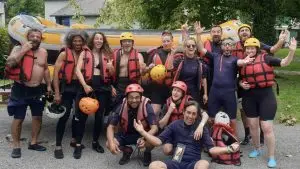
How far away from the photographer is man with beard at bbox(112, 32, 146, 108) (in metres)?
6.17

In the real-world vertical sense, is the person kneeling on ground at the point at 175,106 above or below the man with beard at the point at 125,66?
below

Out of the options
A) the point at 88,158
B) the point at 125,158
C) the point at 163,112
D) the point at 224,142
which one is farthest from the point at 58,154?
the point at 224,142

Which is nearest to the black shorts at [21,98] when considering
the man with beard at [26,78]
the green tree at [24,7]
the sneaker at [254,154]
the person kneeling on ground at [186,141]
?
the man with beard at [26,78]

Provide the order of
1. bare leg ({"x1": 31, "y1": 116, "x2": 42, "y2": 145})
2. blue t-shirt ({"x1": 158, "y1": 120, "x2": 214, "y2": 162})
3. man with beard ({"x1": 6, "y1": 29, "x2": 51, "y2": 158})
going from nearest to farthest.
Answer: blue t-shirt ({"x1": 158, "y1": 120, "x2": 214, "y2": 162}) < man with beard ({"x1": 6, "y1": 29, "x2": 51, "y2": 158}) < bare leg ({"x1": 31, "y1": 116, "x2": 42, "y2": 145})

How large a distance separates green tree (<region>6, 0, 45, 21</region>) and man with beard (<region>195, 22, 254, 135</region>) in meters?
62.5

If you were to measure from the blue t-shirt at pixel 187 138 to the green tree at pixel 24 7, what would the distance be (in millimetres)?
63046

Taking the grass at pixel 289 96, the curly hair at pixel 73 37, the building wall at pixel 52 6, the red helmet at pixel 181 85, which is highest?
the building wall at pixel 52 6

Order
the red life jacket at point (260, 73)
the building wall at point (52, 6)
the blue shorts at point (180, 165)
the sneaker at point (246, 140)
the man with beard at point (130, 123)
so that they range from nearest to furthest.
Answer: the blue shorts at point (180, 165) < the man with beard at point (130, 123) < the red life jacket at point (260, 73) < the sneaker at point (246, 140) < the building wall at point (52, 6)

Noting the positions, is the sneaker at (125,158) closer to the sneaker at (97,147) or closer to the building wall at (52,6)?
the sneaker at (97,147)

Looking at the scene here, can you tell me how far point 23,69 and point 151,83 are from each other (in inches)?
74.4

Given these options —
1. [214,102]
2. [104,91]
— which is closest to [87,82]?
[104,91]

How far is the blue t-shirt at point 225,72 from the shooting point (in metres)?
5.96

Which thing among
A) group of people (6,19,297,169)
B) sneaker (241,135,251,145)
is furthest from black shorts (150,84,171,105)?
sneaker (241,135,251,145)

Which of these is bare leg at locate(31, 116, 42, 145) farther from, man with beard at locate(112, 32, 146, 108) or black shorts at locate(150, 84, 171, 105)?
black shorts at locate(150, 84, 171, 105)
